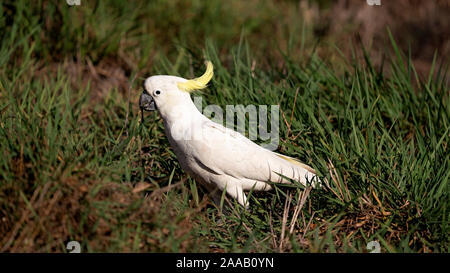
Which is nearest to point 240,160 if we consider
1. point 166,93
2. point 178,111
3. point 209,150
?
point 209,150

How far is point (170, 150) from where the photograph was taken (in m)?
3.51

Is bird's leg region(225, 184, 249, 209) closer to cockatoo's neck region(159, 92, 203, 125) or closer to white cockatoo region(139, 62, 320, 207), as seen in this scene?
white cockatoo region(139, 62, 320, 207)

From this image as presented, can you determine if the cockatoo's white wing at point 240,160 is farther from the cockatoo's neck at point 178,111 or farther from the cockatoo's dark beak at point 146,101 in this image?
the cockatoo's dark beak at point 146,101

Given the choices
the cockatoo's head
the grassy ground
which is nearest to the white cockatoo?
the cockatoo's head

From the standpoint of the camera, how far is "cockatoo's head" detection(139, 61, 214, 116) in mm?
2910

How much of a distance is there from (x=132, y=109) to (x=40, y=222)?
67.1 inches

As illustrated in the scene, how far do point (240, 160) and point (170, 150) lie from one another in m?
0.73

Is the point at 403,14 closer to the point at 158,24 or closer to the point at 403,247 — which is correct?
the point at 158,24

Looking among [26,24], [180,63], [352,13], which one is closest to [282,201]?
[180,63]

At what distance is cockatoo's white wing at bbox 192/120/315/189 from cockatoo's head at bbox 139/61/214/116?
21 cm

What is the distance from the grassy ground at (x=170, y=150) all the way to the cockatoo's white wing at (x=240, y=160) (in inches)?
4.9

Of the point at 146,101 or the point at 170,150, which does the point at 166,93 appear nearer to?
the point at 146,101

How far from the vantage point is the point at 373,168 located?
301 cm

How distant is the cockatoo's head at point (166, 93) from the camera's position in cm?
291
